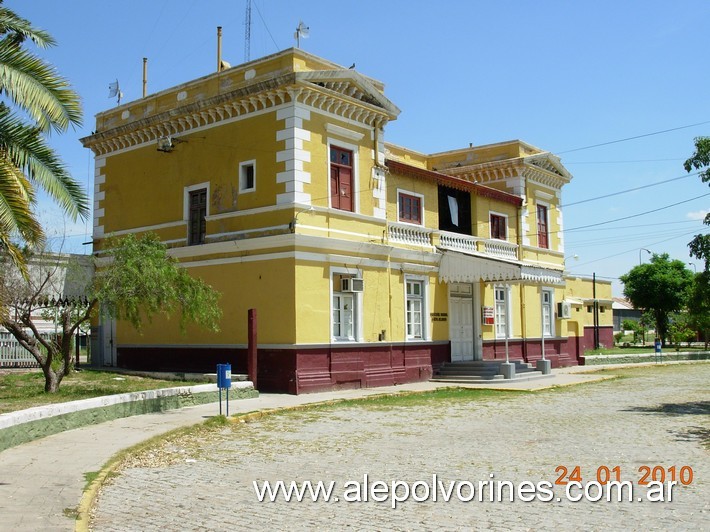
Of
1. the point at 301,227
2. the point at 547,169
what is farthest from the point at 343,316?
the point at 547,169

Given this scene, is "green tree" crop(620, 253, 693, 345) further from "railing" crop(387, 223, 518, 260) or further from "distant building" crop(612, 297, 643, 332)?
"railing" crop(387, 223, 518, 260)

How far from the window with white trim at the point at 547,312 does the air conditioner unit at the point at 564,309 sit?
331 millimetres

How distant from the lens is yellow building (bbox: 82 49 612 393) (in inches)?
756

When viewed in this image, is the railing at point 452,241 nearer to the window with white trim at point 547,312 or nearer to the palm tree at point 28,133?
the window with white trim at point 547,312

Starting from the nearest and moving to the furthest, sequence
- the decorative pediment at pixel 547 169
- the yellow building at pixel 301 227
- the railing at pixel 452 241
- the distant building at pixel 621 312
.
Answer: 1. the yellow building at pixel 301 227
2. the railing at pixel 452 241
3. the decorative pediment at pixel 547 169
4. the distant building at pixel 621 312

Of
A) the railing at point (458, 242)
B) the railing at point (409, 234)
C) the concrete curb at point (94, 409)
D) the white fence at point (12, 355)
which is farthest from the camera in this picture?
the white fence at point (12, 355)

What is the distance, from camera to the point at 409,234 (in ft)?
75.0

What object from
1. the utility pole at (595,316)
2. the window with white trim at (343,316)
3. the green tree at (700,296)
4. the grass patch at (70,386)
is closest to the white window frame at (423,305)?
the window with white trim at (343,316)

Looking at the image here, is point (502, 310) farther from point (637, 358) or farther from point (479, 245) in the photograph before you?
point (637, 358)

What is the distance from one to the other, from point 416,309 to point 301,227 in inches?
221

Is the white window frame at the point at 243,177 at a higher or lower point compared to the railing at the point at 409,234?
higher

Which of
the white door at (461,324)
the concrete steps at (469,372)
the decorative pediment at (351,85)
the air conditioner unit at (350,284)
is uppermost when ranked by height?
the decorative pediment at (351,85)

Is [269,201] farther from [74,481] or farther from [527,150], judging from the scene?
[527,150]

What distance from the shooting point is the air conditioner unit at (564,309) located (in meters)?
30.0
